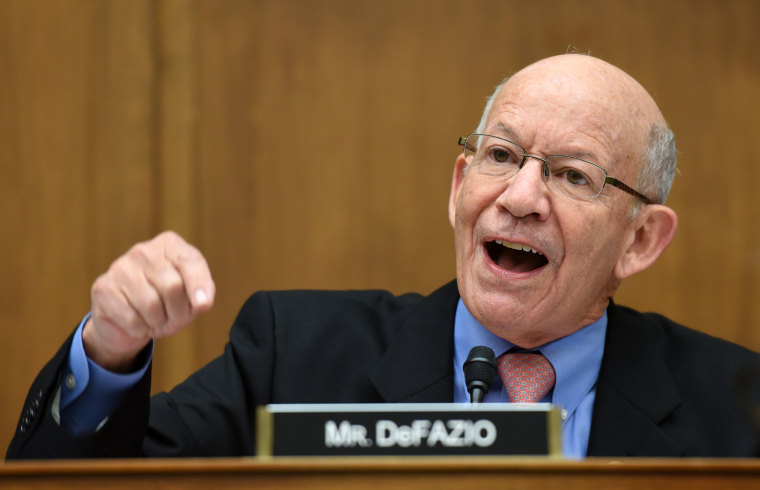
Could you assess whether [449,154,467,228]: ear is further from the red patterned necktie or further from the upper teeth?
the red patterned necktie

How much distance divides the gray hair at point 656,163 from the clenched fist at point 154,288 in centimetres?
91

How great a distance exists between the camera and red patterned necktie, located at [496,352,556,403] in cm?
177

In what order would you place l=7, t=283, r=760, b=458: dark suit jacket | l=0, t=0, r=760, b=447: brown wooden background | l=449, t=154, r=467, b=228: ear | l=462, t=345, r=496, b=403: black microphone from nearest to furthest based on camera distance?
l=462, t=345, r=496, b=403: black microphone, l=7, t=283, r=760, b=458: dark suit jacket, l=449, t=154, r=467, b=228: ear, l=0, t=0, r=760, b=447: brown wooden background

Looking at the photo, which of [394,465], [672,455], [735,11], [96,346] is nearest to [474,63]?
[735,11]

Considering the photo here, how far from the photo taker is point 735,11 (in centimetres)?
293

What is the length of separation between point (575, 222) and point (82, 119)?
1519mm

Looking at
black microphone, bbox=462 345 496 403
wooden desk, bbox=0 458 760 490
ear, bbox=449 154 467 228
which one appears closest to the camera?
wooden desk, bbox=0 458 760 490

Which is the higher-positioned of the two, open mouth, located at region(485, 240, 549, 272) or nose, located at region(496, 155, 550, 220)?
nose, located at region(496, 155, 550, 220)

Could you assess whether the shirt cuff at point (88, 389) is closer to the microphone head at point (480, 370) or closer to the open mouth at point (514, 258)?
the microphone head at point (480, 370)

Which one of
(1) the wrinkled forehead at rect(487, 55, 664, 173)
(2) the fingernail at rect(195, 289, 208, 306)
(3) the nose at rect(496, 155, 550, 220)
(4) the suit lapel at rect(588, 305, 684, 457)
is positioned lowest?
(4) the suit lapel at rect(588, 305, 684, 457)

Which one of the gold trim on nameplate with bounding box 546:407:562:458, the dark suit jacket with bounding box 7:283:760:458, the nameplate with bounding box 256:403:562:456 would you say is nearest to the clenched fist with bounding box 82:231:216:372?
the nameplate with bounding box 256:403:562:456

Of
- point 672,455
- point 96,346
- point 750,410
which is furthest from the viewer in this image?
point 672,455

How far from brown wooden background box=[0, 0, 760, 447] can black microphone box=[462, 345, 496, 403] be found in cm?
132

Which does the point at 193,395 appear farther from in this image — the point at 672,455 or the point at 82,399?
the point at 672,455
